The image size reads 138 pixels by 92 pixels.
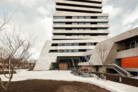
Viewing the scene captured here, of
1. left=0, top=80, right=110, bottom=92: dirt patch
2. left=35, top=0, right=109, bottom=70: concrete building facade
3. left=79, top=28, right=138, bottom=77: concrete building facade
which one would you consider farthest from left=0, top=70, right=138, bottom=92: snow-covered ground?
left=35, top=0, right=109, bottom=70: concrete building facade

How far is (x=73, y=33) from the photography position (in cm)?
5441

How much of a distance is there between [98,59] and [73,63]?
20.6m

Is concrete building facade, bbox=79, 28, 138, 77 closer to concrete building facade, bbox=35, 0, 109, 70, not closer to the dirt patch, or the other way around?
the dirt patch

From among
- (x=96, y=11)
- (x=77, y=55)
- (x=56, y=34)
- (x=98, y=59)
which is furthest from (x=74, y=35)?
(x=98, y=59)

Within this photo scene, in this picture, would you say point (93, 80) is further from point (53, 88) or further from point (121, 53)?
point (121, 53)

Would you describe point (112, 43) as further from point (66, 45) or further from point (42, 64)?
point (42, 64)

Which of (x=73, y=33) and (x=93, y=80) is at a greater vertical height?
(x=73, y=33)

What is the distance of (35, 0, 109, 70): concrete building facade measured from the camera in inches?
1813

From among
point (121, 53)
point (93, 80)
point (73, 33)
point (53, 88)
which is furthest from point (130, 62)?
point (73, 33)

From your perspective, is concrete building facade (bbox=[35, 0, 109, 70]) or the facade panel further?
concrete building facade (bbox=[35, 0, 109, 70])

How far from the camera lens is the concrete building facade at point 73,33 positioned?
151 feet

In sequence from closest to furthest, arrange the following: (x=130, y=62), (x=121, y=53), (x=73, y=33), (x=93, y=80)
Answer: (x=93, y=80) → (x=130, y=62) → (x=121, y=53) → (x=73, y=33)

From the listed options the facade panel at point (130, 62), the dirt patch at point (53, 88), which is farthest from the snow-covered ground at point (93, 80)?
the facade panel at point (130, 62)

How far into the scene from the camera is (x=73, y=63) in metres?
46.3
